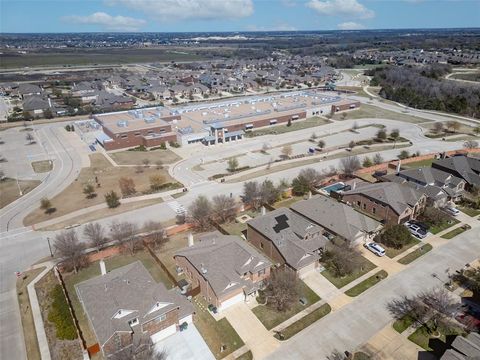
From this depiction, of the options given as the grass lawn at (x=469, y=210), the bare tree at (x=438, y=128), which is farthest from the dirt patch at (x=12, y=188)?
the bare tree at (x=438, y=128)

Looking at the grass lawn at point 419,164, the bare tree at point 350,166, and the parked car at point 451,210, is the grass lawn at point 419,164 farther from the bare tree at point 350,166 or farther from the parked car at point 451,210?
the parked car at point 451,210

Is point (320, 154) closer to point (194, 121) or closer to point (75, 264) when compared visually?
point (194, 121)

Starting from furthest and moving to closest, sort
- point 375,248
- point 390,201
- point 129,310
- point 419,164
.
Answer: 1. point 419,164
2. point 390,201
3. point 375,248
4. point 129,310

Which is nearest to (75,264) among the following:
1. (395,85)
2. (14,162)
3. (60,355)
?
(60,355)

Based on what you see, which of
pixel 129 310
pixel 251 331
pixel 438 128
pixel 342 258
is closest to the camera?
pixel 129 310

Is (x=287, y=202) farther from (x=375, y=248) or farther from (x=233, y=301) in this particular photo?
(x=233, y=301)

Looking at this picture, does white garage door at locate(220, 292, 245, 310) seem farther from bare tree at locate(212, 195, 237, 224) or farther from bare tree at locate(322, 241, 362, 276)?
bare tree at locate(212, 195, 237, 224)

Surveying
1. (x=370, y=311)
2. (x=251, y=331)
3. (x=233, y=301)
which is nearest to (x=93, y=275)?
(x=233, y=301)
